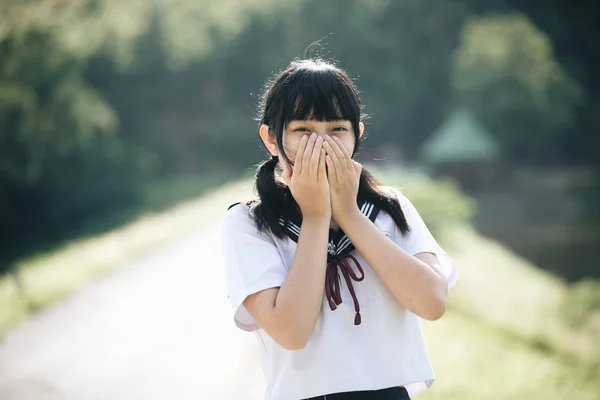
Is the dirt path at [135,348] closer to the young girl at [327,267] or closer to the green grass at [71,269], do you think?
the green grass at [71,269]

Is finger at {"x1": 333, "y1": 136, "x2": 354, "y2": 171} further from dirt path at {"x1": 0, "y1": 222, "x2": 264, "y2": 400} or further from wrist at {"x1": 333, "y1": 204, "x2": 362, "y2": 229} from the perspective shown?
dirt path at {"x1": 0, "y1": 222, "x2": 264, "y2": 400}

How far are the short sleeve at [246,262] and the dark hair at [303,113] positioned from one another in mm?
38

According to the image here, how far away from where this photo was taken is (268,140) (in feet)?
5.46

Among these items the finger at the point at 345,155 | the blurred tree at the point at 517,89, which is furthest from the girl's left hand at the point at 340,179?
the blurred tree at the point at 517,89

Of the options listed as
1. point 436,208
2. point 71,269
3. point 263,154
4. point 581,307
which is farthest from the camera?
point 263,154

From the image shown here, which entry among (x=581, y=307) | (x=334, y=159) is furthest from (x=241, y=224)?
(x=581, y=307)

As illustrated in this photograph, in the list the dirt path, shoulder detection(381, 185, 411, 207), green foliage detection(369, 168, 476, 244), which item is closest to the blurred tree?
green foliage detection(369, 168, 476, 244)

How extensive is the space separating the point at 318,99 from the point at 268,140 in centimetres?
20

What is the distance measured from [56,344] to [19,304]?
4.35ft

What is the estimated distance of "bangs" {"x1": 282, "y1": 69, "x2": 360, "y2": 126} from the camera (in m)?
1.54

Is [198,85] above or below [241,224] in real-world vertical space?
above

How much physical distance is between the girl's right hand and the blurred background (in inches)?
24.6

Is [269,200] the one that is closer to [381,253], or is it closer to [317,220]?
[317,220]

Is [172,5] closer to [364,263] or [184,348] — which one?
[184,348]
